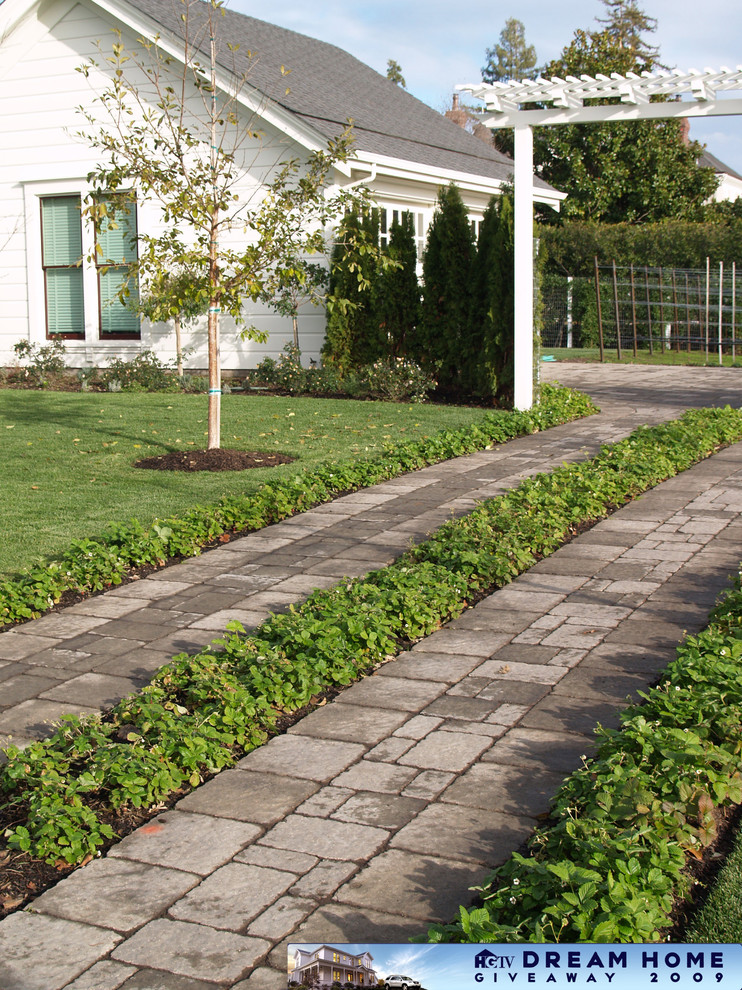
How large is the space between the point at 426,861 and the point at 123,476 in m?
5.96

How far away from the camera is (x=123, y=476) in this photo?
27.1 feet

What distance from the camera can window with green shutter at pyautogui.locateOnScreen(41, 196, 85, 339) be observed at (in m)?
16.1

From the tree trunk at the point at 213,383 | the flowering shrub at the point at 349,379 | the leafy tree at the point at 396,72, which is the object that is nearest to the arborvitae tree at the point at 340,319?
the flowering shrub at the point at 349,379

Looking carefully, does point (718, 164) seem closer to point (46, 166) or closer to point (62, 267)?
point (46, 166)

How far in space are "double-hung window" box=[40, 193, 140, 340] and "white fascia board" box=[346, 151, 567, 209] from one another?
13.2ft

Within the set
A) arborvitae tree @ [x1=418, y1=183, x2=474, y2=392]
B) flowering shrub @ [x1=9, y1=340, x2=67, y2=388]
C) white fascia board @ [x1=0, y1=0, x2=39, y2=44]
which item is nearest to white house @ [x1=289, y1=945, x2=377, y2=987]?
arborvitae tree @ [x1=418, y1=183, x2=474, y2=392]

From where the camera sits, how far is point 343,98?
670 inches

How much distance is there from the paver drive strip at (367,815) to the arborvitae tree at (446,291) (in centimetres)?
829

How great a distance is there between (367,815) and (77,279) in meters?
14.6

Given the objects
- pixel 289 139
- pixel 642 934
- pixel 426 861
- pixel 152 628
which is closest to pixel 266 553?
pixel 152 628

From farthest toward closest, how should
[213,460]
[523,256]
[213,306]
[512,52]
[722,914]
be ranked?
[512,52], [523,256], [213,460], [213,306], [722,914]

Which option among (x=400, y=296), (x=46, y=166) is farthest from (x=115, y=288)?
(x=400, y=296)

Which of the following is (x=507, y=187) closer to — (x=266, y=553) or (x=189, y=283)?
(x=189, y=283)

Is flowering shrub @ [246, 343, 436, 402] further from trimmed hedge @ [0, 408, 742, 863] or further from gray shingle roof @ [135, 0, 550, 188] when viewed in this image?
trimmed hedge @ [0, 408, 742, 863]
